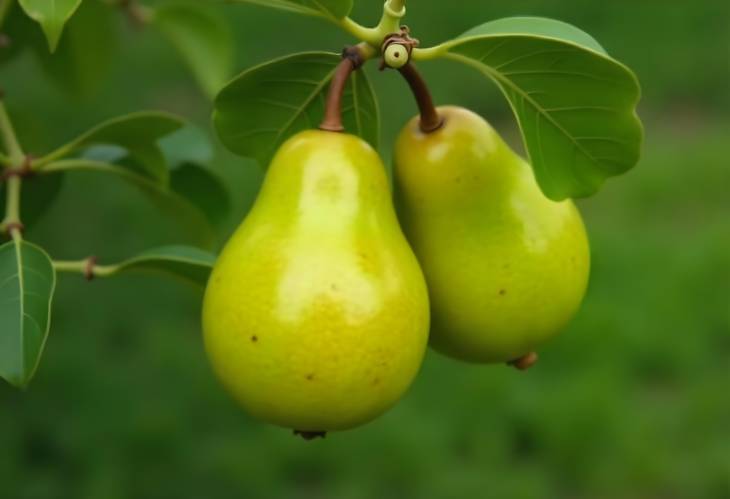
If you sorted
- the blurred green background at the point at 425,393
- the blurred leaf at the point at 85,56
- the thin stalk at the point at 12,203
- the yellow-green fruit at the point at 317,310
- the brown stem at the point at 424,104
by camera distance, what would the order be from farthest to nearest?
the blurred green background at the point at 425,393
the blurred leaf at the point at 85,56
the thin stalk at the point at 12,203
the brown stem at the point at 424,104
the yellow-green fruit at the point at 317,310

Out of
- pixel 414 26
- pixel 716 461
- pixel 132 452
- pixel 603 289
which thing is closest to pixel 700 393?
pixel 716 461

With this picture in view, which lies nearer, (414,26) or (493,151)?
(493,151)

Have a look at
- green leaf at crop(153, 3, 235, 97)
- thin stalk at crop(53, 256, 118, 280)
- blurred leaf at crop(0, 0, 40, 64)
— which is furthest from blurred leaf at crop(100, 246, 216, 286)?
green leaf at crop(153, 3, 235, 97)

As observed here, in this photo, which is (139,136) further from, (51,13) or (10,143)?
(51,13)

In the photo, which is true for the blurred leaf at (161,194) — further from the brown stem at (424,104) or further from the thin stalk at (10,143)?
the brown stem at (424,104)

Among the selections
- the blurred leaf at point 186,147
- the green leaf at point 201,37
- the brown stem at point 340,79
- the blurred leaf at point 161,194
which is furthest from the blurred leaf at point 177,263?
the green leaf at point 201,37

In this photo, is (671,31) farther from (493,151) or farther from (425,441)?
(493,151)
